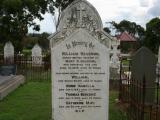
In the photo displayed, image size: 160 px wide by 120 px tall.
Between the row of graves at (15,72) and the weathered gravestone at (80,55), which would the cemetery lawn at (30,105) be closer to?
the row of graves at (15,72)

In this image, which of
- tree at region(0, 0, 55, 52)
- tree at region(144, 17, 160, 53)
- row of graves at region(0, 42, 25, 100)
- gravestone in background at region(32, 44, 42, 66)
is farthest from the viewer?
tree at region(144, 17, 160, 53)

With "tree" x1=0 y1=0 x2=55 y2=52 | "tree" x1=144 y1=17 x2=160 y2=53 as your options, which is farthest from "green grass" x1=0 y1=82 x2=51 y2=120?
"tree" x1=144 y1=17 x2=160 y2=53

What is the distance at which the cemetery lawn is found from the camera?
10516mm

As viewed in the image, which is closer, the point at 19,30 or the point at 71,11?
the point at 71,11

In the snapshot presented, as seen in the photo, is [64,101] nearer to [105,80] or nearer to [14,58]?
[105,80]

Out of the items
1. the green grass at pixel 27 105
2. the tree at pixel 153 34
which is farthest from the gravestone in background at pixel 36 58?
the tree at pixel 153 34

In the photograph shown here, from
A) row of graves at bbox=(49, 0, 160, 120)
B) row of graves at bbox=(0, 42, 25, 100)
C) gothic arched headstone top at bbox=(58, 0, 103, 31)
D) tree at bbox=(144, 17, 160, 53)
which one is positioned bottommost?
row of graves at bbox=(0, 42, 25, 100)

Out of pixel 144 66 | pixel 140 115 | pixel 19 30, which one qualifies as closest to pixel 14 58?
pixel 19 30

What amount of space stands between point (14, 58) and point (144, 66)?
1328 centimetres

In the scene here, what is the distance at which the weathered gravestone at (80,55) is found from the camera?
24.9 ft

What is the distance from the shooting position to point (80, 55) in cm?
761

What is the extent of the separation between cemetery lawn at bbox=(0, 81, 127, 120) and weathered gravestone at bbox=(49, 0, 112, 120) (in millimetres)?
2761

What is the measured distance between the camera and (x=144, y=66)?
11.5 meters

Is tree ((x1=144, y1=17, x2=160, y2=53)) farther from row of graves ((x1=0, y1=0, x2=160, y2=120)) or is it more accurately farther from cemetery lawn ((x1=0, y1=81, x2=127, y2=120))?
row of graves ((x1=0, y1=0, x2=160, y2=120))
